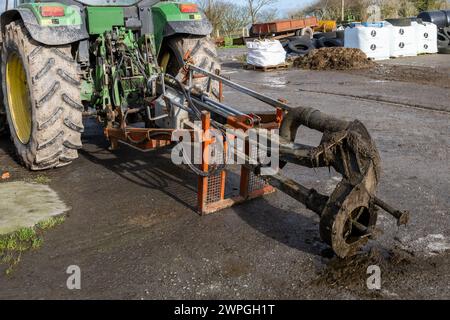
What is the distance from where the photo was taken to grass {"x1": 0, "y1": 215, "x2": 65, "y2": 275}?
3.36m

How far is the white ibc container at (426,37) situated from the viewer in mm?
16984

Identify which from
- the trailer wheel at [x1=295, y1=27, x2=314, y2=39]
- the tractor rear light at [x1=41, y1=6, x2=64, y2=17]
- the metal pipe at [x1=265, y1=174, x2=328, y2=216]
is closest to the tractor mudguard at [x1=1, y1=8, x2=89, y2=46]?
the tractor rear light at [x1=41, y1=6, x2=64, y2=17]

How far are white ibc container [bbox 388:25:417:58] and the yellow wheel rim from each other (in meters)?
13.6

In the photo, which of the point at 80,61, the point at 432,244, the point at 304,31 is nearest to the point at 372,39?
the point at 304,31

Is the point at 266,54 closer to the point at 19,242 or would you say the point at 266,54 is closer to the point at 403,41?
the point at 403,41

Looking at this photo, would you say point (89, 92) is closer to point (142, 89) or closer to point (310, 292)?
point (142, 89)

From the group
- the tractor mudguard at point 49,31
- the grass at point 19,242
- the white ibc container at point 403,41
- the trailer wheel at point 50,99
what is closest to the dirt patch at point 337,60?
the white ibc container at point 403,41

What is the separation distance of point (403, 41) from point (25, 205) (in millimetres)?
15188

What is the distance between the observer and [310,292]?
294 centimetres

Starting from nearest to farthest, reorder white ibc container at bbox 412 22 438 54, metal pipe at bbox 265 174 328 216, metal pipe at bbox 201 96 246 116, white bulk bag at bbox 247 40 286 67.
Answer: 1. metal pipe at bbox 265 174 328 216
2. metal pipe at bbox 201 96 246 116
3. white bulk bag at bbox 247 40 286 67
4. white ibc container at bbox 412 22 438 54

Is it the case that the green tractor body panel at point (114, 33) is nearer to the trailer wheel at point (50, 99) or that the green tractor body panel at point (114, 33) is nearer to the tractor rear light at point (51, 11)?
the tractor rear light at point (51, 11)

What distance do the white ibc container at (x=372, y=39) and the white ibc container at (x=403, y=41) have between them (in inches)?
12.3

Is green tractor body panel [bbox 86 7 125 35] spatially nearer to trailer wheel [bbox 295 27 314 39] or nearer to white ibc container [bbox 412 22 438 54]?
white ibc container [bbox 412 22 438 54]

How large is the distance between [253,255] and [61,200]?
204 centimetres
